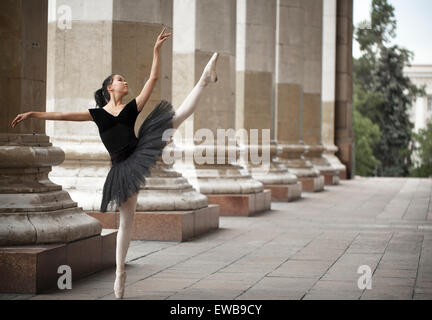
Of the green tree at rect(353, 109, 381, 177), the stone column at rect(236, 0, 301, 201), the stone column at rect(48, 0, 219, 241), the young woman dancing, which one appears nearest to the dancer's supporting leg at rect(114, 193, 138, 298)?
the young woman dancing

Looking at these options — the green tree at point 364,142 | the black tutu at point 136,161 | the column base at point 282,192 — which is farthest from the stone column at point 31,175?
the green tree at point 364,142

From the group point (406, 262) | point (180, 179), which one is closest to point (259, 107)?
point (180, 179)

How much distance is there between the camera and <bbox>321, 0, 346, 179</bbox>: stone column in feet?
111

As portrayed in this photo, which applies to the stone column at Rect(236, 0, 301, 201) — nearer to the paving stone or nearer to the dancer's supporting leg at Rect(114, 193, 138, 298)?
the paving stone

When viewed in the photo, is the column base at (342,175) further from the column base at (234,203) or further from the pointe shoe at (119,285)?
the pointe shoe at (119,285)

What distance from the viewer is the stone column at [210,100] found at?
53.8 feet

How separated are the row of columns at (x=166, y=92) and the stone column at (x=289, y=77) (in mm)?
31

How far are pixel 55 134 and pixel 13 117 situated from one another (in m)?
4.26

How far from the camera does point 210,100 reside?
16797 mm

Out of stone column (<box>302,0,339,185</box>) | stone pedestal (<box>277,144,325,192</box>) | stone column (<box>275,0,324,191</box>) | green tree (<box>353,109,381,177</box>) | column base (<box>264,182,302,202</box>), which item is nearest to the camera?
column base (<box>264,182,302,202</box>)

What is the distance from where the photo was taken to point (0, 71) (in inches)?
338

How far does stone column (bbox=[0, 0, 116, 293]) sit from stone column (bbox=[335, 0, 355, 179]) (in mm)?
26213

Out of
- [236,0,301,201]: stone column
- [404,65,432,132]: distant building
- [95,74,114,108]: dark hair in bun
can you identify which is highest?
[404,65,432,132]: distant building

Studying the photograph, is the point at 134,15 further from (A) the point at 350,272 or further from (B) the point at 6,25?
(A) the point at 350,272
